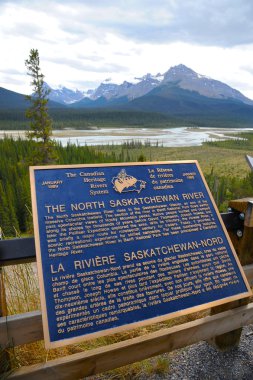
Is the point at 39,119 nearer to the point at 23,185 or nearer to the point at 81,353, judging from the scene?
the point at 23,185

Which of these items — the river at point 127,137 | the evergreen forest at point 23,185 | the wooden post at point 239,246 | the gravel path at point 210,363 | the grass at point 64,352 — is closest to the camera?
the grass at point 64,352

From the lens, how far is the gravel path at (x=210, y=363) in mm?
3609

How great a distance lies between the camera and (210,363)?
3.79 metres

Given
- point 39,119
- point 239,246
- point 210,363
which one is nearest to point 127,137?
point 39,119

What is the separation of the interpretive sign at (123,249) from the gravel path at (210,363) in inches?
42.1

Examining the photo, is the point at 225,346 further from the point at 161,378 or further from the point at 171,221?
the point at 171,221

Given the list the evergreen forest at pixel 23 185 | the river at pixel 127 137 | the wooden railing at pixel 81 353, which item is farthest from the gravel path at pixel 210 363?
the river at pixel 127 137

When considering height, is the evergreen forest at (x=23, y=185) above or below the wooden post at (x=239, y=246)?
below

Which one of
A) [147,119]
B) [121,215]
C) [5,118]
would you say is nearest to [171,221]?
[121,215]

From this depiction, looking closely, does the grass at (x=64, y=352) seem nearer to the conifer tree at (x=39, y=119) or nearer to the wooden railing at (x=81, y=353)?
the wooden railing at (x=81, y=353)

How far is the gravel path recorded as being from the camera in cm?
361

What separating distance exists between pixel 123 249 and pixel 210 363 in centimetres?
Answer: 195

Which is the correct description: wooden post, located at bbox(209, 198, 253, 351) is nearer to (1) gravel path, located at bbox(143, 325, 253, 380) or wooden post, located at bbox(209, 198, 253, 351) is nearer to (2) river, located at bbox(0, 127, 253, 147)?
(1) gravel path, located at bbox(143, 325, 253, 380)

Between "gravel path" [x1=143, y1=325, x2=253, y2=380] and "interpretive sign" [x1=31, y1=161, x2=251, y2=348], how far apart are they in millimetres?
1070
